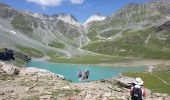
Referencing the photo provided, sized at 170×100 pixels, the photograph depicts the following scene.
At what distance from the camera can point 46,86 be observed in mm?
38219

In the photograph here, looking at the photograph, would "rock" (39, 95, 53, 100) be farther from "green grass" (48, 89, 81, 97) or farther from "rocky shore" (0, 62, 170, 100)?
"green grass" (48, 89, 81, 97)

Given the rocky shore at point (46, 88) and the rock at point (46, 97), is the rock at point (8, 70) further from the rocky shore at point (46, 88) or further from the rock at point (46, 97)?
the rock at point (46, 97)

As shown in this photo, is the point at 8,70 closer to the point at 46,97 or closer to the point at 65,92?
the point at 65,92

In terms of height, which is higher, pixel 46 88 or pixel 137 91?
pixel 46 88

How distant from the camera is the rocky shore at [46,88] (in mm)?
31922

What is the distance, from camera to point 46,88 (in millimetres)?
36781

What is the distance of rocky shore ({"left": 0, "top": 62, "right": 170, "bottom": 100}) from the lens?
31.9 meters

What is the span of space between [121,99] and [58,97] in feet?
18.2

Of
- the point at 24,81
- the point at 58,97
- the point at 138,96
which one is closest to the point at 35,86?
the point at 24,81

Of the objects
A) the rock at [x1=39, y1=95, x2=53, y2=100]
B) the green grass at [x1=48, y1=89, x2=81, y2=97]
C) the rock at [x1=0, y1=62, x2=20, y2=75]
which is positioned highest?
the rock at [x1=0, y1=62, x2=20, y2=75]

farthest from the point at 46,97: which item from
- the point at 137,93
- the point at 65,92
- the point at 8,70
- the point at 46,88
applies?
the point at 8,70

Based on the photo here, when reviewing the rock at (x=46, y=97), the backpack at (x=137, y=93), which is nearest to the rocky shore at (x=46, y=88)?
the rock at (x=46, y=97)

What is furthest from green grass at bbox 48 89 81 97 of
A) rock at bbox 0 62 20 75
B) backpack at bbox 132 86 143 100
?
rock at bbox 0 62 20 75

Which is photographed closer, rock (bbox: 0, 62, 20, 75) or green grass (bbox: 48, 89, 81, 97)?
green grass (bbox: 48, 89, 81, 97)
